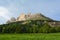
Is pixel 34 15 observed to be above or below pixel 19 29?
above

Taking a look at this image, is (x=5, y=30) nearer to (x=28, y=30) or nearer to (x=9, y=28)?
(x=9, y=28)

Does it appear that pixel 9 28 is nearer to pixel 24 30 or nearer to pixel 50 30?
pixel 24 30

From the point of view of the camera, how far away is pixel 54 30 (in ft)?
173

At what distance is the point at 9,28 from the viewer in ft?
174

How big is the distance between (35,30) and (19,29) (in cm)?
459

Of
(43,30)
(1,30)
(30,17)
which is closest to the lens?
(43,30)

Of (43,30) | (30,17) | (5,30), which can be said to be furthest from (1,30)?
(30,17)

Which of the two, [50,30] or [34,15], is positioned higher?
[34,15]

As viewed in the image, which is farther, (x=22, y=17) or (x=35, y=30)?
(x=22, y=17)

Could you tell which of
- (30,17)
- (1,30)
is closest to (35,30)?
(1,30)

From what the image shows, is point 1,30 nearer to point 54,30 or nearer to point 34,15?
point 54,30

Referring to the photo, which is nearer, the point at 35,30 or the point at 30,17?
the point at 35,30

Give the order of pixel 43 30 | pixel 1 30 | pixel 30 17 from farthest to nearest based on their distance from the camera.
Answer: pixel 30 17 < pixel 1 30 < pixel 43 30

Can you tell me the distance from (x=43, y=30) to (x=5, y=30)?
1044 cm
